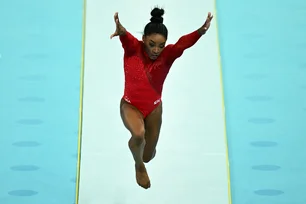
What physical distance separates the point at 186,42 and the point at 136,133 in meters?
0.80

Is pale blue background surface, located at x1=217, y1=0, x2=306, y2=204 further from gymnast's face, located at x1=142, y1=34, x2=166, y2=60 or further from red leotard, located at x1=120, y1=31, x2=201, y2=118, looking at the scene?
gymnast's face, located at x1=142, y1=34, x2=166, y2=60

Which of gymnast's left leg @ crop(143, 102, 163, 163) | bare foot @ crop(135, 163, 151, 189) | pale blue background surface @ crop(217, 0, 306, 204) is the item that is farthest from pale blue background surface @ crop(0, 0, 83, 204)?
pale blue background surface @ crop(217, 0, 306, 204)

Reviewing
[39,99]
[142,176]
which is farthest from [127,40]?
[39,99]

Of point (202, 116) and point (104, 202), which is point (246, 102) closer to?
point (202, 116)

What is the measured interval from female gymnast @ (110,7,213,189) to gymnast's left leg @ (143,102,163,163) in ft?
0.23

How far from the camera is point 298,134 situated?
24.7 feet

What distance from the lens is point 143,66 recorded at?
5.82m

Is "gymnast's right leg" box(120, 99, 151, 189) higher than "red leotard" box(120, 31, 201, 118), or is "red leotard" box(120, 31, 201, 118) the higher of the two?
"red leotard" box(120, 31, 201, 118)

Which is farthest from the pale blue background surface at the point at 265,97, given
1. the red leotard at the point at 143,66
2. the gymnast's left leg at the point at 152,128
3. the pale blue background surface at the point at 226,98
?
the red leotard at the point at 143,66

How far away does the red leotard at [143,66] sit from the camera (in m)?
5.78

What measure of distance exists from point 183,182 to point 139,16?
236 cm

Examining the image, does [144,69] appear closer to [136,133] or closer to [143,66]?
[143,66]

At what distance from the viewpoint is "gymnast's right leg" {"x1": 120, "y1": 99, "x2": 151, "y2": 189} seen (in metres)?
5.67

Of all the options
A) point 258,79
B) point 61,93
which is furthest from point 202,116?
point 61,93
